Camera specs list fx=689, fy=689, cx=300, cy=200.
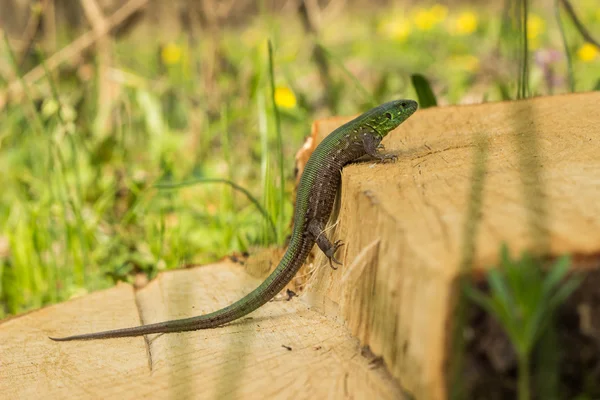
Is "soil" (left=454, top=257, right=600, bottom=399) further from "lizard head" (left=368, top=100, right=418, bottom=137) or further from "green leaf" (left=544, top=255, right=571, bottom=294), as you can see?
A: "lizard head" (left=368, top=100, right=418, bottom=137)

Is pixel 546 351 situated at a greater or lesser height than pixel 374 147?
lesser

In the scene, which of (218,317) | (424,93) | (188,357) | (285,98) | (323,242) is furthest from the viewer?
(285,98)

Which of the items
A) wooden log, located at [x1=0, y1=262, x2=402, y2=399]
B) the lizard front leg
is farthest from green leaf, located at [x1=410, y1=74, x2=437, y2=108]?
wooden log, located at [x1=0, y1=262, x2=402, y2=399]

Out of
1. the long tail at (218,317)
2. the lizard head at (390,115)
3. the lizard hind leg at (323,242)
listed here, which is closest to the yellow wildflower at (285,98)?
the lizard head at (390,115)

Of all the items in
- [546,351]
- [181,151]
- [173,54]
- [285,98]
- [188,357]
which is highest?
[173,54]

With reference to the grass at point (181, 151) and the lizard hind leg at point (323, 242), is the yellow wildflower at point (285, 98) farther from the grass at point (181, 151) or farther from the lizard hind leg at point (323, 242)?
the lizard hind leg at point (323, 242)

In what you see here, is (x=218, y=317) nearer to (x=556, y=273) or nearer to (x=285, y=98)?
(x=556, y=273)

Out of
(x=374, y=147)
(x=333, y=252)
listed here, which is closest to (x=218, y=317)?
(x=333, y=252)
